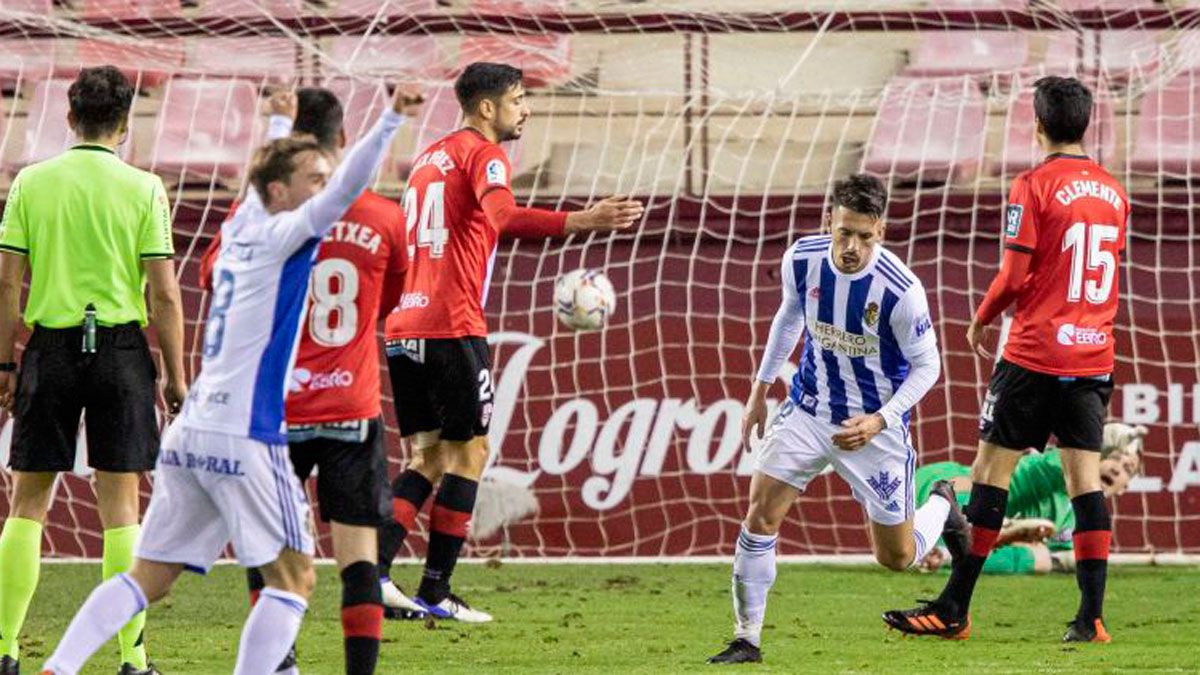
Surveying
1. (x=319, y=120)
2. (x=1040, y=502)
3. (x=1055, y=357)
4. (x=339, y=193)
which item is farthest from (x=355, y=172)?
(x=1040, y=502)

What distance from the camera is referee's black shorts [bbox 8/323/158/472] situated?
6.05 m

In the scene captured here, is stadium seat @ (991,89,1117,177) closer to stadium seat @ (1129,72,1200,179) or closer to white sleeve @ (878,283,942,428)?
stadium seat @ (1129,72,1200,179)

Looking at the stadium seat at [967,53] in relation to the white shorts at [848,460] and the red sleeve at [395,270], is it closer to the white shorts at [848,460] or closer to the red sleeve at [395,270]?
the white shorts at [848,460]

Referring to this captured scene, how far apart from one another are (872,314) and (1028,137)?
18.9ft

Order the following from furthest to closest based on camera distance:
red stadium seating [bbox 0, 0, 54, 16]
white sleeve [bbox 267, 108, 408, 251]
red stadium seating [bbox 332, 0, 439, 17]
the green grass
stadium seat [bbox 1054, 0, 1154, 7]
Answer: red stadium seating [bbox 0, 0, 54, 16]
red stadium seating [bbox 332, 0, 439, 17]
stadium seat [bbox 1054, 0, 1154, 7]
the green grass
white sleeve [bbox 267, 108, 408, 251]

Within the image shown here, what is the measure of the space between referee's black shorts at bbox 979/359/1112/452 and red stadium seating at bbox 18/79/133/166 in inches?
246

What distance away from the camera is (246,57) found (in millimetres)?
12273

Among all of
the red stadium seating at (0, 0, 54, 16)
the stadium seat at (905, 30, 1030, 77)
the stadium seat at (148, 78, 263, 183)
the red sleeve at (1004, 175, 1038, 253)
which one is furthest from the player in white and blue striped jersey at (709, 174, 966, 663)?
the red stadium seating at (0, 0, 54, 16)

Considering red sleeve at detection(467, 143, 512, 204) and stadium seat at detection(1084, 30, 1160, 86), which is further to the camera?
stadium seat at detection(1084, 30, 1160, 86)

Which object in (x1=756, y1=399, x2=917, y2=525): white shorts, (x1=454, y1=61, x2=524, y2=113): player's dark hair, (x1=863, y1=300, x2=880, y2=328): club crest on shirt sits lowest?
(x1=756, y1=399, x2=917, y2=525): white shorts

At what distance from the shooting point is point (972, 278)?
1082 centimetres

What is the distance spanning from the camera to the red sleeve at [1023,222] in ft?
23.4

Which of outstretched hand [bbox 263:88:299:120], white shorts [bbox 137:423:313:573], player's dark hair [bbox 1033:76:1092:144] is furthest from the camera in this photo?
player's dark hair [bbox 1033:76:1092:144]

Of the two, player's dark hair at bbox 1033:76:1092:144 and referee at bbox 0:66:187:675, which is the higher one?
player's dark hair at bbox 1033:76:1092:144
